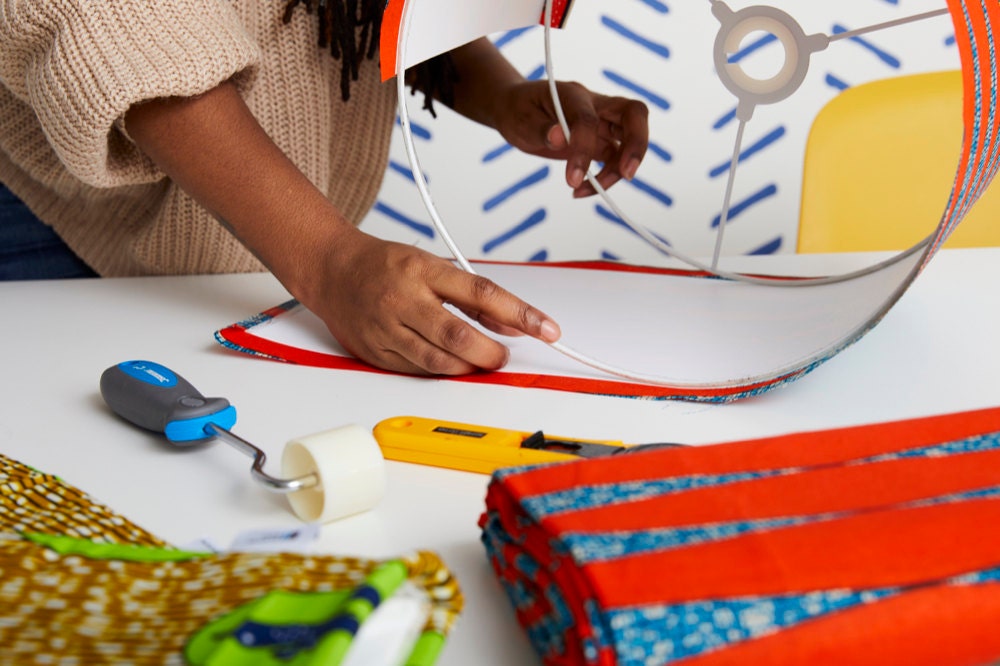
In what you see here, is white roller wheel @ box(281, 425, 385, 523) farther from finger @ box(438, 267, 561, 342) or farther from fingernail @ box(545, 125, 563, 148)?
fingernail @ box(545, 125, 563, 148)

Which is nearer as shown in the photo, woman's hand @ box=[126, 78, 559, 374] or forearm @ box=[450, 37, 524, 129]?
woman's hand @ box=[126, 78, 559, 374]

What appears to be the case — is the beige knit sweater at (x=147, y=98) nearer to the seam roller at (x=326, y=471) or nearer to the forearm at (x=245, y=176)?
the forearm at (x=245, y=176)

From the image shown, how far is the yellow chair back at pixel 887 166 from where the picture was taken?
1260mm

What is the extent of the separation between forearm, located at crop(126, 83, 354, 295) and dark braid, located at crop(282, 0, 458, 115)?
0.69 feet

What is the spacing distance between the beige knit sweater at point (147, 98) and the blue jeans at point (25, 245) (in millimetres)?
42

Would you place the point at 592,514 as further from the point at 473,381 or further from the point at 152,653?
the point at 473,381

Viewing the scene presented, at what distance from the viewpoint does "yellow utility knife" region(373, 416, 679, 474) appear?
0.54m

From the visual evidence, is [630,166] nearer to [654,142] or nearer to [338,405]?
[338,405]

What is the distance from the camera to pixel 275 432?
0.62 meters

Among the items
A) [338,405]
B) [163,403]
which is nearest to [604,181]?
[338,405]

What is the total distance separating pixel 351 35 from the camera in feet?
3.17

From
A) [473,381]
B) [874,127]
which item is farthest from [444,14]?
[874,127]

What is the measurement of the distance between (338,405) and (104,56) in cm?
30

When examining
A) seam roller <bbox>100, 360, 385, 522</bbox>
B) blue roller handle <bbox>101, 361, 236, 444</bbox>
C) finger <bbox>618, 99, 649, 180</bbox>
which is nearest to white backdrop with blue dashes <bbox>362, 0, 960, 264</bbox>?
finger <bbox>618, 99, 649, 180</bbox>
